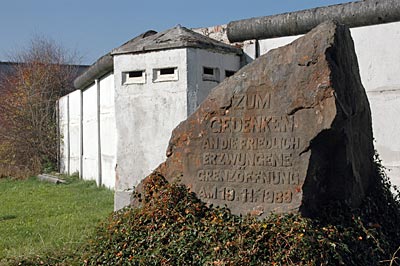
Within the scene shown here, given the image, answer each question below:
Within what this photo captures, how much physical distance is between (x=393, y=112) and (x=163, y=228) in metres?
3.78

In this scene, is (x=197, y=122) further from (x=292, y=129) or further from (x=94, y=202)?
(x=94, y=202)

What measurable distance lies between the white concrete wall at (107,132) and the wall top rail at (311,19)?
3437 mm

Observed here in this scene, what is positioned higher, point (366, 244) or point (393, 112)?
point (393, 112)

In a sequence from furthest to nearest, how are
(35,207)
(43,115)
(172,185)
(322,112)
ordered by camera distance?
(43,115) < (35,207) < (172,185) < (322,112)

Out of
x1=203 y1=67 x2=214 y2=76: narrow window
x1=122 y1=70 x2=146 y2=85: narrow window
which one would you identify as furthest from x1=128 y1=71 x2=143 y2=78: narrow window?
x1=203 y1=67 x2=214 y2=76: narrow window

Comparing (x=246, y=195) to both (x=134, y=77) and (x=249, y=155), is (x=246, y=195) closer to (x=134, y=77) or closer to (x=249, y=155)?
(x=249, y=155)

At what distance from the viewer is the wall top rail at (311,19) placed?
7160 millimetres

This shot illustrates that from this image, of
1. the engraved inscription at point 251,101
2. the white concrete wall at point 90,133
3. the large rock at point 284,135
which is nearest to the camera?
the large rock at point 284,135

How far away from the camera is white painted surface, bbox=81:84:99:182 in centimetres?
1306

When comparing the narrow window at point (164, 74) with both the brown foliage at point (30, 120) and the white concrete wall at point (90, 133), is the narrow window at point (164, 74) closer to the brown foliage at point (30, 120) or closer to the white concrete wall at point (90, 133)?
the white concrete wall at point (90, 133)

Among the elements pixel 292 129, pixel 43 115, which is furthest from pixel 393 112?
pixel 43 115

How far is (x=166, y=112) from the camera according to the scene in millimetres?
8172

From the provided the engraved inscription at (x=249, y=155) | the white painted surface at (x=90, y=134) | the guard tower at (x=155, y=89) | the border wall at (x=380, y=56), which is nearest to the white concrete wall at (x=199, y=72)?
the guard tower at (x=155, y=89)

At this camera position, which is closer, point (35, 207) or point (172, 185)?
point (172, 185)
